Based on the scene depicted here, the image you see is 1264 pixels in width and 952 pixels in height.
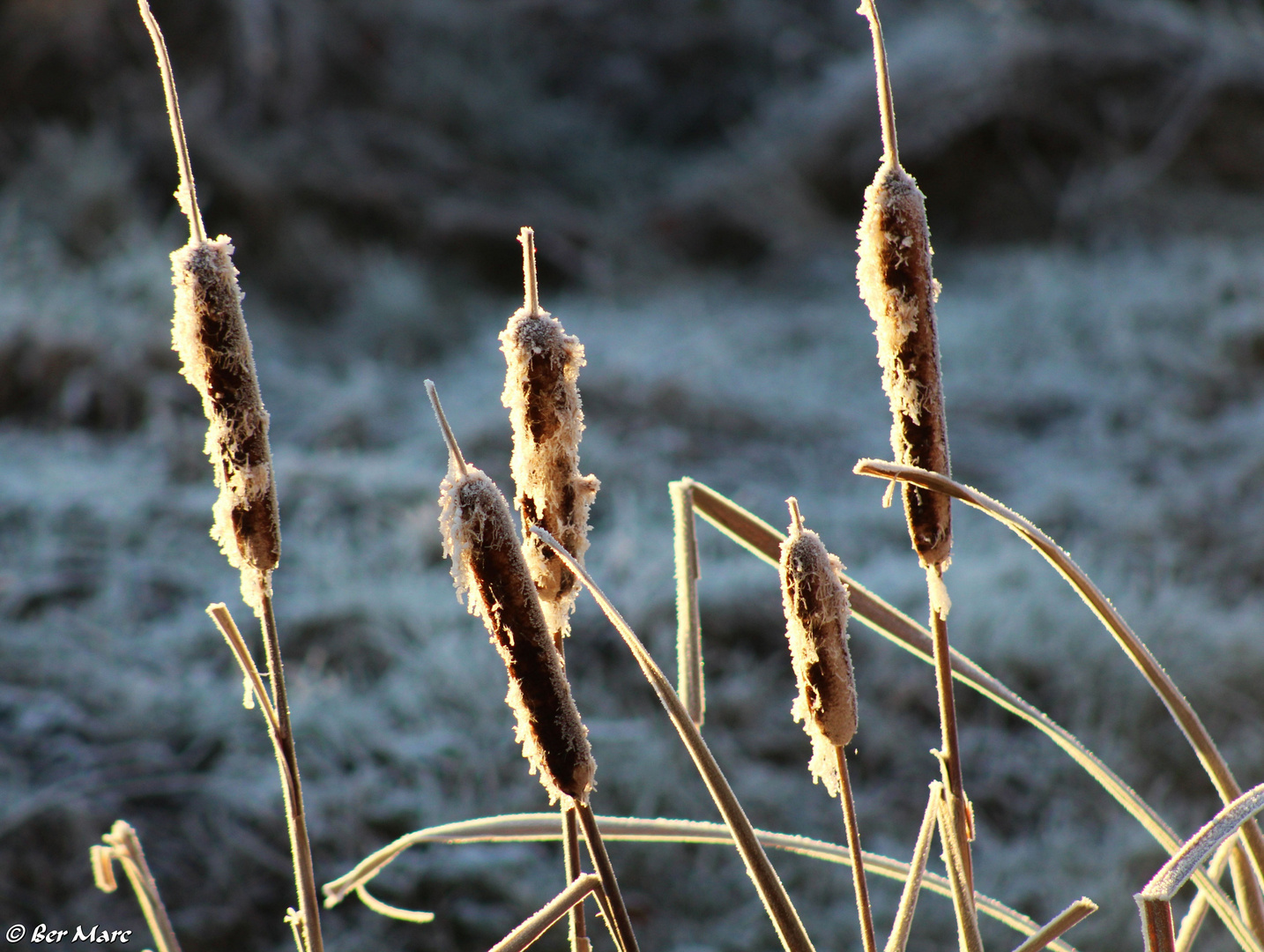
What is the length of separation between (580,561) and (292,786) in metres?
0.10

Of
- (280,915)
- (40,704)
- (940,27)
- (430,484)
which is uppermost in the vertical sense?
(940,27)

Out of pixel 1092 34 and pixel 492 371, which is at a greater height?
pixel 1092 34

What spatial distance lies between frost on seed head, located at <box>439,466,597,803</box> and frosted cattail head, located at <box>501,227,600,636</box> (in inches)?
1.4

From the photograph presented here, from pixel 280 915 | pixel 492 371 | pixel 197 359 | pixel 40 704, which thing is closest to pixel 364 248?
pixel 492 371

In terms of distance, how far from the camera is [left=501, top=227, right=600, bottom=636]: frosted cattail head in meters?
0.27

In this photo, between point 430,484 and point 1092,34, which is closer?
point 430,484

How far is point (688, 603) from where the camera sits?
35cm

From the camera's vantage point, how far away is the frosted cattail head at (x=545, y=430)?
0.88 feet

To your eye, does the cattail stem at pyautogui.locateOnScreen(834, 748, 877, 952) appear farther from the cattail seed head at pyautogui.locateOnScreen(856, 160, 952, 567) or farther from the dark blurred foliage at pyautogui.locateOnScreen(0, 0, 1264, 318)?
the dark blurred foliage at pyautogui.locateOnScreen(0, 0, 1264, 318)

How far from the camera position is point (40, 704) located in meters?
1.08

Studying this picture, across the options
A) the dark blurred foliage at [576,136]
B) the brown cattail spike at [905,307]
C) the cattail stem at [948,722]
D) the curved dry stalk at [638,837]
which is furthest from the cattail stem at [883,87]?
the dark blurred foliage at [576,136]

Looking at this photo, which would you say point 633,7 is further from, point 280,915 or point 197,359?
point 197,359

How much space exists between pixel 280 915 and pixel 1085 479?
1.34 metres

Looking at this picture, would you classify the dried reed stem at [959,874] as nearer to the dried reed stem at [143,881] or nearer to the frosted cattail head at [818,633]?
the frosted cattail head at [818,633]
